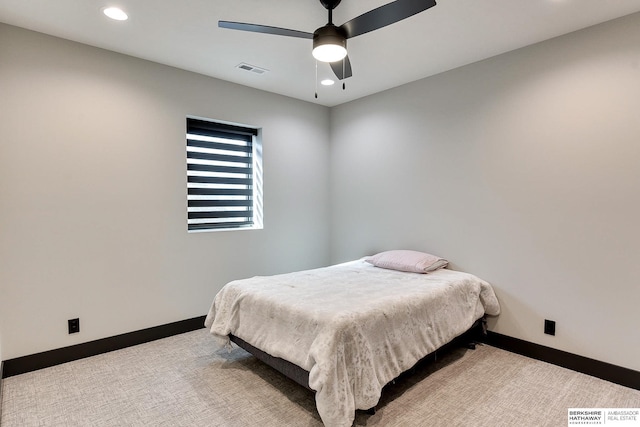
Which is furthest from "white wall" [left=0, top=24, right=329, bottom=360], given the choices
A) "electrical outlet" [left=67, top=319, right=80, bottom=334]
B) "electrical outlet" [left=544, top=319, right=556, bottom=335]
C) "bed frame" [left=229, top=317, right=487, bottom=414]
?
"electrical outlet" [left=544, top=319, right=556, bottom=335]

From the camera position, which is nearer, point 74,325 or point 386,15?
point 386,15

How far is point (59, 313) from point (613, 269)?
432 centimetres

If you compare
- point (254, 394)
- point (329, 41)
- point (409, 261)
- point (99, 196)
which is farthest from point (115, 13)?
point (409, 261)

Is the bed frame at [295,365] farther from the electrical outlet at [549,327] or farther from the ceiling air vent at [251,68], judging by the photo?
the ceiling air vent at [251,68]

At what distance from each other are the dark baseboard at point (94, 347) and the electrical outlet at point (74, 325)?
0.12 m

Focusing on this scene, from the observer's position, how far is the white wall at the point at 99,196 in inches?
102

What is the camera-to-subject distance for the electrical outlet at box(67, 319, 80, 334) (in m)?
2.80

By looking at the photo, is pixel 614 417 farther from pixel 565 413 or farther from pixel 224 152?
pixel 224 152

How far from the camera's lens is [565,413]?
211cm

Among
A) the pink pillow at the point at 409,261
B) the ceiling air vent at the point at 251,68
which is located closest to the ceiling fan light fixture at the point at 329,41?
the ceiling air vent at the point at 251,68

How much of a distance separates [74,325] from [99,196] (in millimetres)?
1093

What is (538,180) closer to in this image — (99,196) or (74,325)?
(99,196)

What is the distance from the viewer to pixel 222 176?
12.8 ft

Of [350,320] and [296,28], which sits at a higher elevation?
[296,28]
